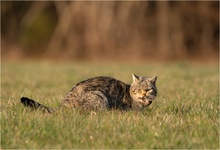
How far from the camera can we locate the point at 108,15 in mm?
34750

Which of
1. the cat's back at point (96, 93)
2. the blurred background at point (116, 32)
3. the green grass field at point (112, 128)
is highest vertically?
the blurred background at point (116, 32)

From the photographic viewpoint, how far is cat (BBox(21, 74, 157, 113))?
8794mm

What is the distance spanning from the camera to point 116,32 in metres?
35.0

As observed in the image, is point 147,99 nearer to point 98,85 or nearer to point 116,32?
point 98,85

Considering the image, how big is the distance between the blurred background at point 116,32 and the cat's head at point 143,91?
25375 mm

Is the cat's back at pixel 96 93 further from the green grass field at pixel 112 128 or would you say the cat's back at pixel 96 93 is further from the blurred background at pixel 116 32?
the blurred background at pixel 116 32

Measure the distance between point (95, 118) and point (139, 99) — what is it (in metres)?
1.53

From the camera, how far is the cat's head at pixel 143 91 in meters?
9.20

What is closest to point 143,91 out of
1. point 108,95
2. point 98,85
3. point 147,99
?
point 147,99

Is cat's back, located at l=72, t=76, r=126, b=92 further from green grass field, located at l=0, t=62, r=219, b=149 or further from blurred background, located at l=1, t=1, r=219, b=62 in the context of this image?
blurred background, located at l=1, t=1, r=219, b=62

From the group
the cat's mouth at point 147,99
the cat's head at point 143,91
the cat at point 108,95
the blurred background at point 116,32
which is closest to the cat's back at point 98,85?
the cat at point 108,95

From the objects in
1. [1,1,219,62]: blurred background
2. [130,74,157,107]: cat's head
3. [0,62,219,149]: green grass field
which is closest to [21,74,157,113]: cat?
[130,74,157,107]: cat's head

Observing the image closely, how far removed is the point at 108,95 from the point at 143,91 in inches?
23.9

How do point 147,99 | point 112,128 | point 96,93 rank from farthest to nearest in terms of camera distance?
point 147,99 → point 96,93 → point 112,128
